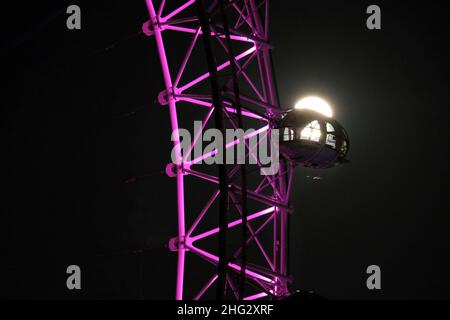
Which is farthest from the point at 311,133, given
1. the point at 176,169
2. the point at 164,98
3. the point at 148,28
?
the point at 148,28

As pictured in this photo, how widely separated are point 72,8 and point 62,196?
4594mm

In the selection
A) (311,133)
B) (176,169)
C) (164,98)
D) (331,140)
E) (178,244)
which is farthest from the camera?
(164,98)

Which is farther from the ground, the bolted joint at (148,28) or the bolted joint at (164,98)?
the bolted joint at (148,28)

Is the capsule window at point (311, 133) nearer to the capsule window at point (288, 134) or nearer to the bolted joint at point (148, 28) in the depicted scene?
the capsule window at point (288, 134)

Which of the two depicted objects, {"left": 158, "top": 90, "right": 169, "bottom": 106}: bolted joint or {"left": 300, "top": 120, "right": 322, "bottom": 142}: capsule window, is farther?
{"left": 158, "top": 90, "right": 169, "bottom": 106}: bolted joint

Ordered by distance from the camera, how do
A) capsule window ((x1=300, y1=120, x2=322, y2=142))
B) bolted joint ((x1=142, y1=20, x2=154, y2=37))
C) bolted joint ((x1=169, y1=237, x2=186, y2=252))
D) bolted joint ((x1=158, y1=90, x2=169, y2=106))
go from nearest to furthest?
capsule window ((x1=300, y1=120, x2=322, y2=142)) < bolted joint ((x1=169, y1=237, x2=186, y2=252)) < bolted joint ((x1=142, y1=20, x2=154, y2=37)) < bolted joint ((x1=158, y1=90, x2=169, y2=106))

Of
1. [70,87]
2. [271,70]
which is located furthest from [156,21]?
[70,87]

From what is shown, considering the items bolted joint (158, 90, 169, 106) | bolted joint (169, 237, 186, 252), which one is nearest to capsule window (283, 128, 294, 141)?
bolted joint (158, 90, 169, 106)

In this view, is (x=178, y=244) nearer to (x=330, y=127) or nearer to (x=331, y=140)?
(x=331, y=140)

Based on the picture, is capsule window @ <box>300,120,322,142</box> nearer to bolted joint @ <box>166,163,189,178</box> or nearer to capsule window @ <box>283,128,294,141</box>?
capsule window @ <box>283,128,294,141</box>

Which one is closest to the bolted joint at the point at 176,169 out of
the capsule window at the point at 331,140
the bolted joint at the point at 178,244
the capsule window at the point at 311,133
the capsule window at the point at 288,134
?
the bolted joint at the point at 178,244

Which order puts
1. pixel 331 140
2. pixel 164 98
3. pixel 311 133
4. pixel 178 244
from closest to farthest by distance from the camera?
pixel 311 133 → pixel 331 140 → pixel 178 244 → pixel 164 98

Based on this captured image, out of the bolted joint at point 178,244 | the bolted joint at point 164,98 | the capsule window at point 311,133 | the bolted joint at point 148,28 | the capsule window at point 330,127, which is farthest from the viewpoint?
the bolted joint at point 164,98

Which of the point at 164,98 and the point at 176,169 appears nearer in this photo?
the point at 176,169
